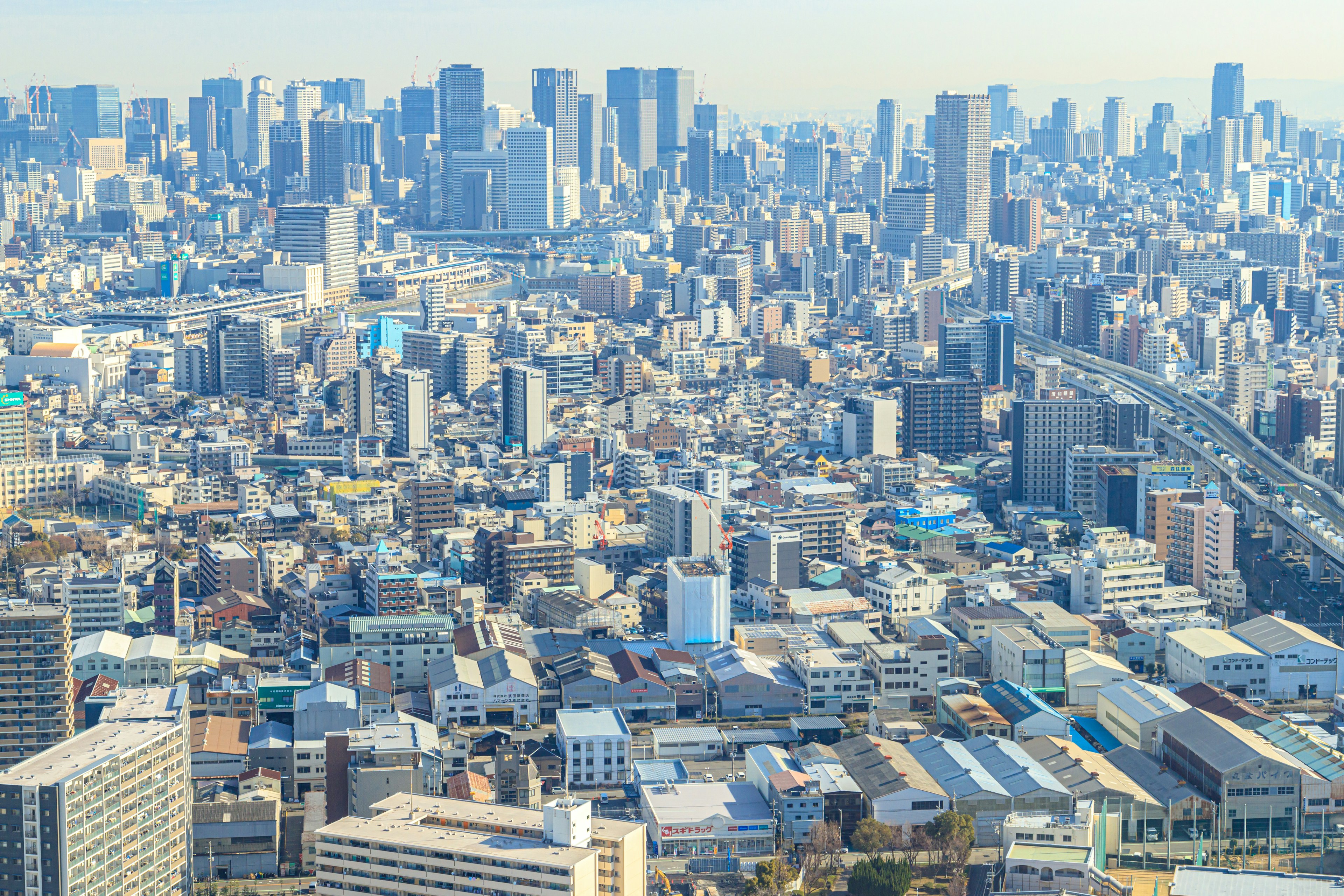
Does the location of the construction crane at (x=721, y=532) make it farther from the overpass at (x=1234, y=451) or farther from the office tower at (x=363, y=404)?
the office tower at (x=363, y=404)

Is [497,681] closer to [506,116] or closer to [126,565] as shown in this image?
[126,565]

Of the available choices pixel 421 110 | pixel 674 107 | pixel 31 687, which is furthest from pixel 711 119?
pixel 31 687

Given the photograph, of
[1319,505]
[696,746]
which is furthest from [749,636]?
[1319,505]

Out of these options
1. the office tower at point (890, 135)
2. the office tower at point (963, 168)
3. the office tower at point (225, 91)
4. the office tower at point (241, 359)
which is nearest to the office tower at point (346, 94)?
the office tower at point (225, 91)

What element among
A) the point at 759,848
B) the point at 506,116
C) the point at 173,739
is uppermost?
the point at 506,116

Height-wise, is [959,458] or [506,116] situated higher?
[506,116]

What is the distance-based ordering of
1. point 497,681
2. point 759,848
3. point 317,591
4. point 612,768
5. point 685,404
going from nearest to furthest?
point 759,848
point 612,768
point 497,681
point 317,591
point 685,404
